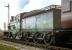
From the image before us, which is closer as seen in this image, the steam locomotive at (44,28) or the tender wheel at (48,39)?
the steam locomotive at (44,28)

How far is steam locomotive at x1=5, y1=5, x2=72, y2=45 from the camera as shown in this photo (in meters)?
14.9

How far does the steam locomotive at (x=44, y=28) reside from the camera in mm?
14884

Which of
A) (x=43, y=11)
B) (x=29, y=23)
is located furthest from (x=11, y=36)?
(x=43, y=11)

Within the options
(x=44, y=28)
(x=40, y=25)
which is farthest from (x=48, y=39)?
(x=40, y=25)

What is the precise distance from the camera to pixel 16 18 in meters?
25.6

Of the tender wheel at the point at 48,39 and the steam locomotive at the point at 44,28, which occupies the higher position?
the steam locomotive at the point at 44,28

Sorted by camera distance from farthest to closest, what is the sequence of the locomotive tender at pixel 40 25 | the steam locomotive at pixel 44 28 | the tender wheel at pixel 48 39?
the locomotive tender at pixel 40 25, the tender wheel at pixel 48 39, the steam locomotive at pixel 44 28

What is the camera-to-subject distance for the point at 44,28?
17750mm

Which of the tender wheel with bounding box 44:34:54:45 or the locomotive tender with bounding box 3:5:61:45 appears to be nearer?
the tender wheel with bounding box 44:34:54:45

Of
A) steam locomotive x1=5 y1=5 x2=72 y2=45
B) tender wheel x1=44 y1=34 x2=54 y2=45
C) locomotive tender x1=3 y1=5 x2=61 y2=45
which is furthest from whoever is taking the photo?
locomotive tender x1=3 y1=5 x2=61 y2=45

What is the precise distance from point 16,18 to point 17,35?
220 cm

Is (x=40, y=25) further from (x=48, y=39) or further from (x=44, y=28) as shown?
(x=48, y=39)

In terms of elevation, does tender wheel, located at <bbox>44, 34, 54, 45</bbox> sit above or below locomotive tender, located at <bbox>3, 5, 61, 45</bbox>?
below

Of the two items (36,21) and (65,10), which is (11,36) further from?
(65,10)
